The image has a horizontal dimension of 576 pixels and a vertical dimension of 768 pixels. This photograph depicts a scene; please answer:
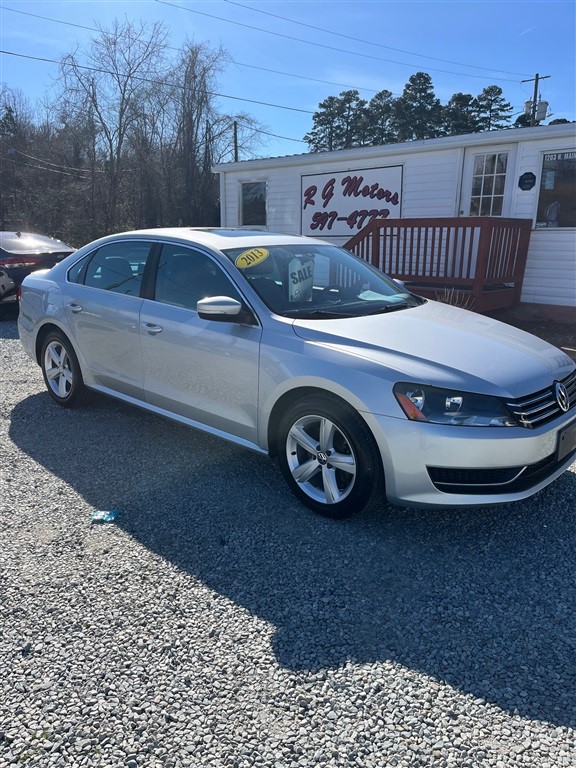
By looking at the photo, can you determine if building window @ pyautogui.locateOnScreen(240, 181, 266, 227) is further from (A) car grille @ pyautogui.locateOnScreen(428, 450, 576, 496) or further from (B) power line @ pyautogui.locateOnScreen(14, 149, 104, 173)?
(B) power line @ pyautogui.locateOnScreen(14, 149, 104, 173)

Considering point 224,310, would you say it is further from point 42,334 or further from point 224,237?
point 42,334

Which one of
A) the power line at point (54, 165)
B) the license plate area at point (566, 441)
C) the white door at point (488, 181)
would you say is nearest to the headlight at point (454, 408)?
the license plate area at point (566, 441)

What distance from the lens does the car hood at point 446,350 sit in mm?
3014

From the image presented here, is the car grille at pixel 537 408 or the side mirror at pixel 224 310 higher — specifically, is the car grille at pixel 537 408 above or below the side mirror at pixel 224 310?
below

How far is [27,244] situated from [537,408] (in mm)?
9413

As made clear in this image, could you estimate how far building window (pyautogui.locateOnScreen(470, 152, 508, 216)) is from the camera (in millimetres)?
9625

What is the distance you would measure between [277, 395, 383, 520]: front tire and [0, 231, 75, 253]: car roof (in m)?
8.14

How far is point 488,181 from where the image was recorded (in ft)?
32.2

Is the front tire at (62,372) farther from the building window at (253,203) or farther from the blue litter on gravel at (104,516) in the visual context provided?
the building window at (253,203)

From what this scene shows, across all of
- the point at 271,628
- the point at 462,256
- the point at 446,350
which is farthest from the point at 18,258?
the point at 271,628

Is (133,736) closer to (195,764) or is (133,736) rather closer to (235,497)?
(195,764)

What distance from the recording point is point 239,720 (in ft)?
6.69

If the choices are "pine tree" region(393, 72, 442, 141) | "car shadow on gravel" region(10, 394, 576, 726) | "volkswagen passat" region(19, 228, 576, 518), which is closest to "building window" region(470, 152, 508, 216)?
"volkswagen passat" region(19, 228, 576, 518)

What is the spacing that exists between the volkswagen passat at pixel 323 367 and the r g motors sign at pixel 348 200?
22.9 ft
